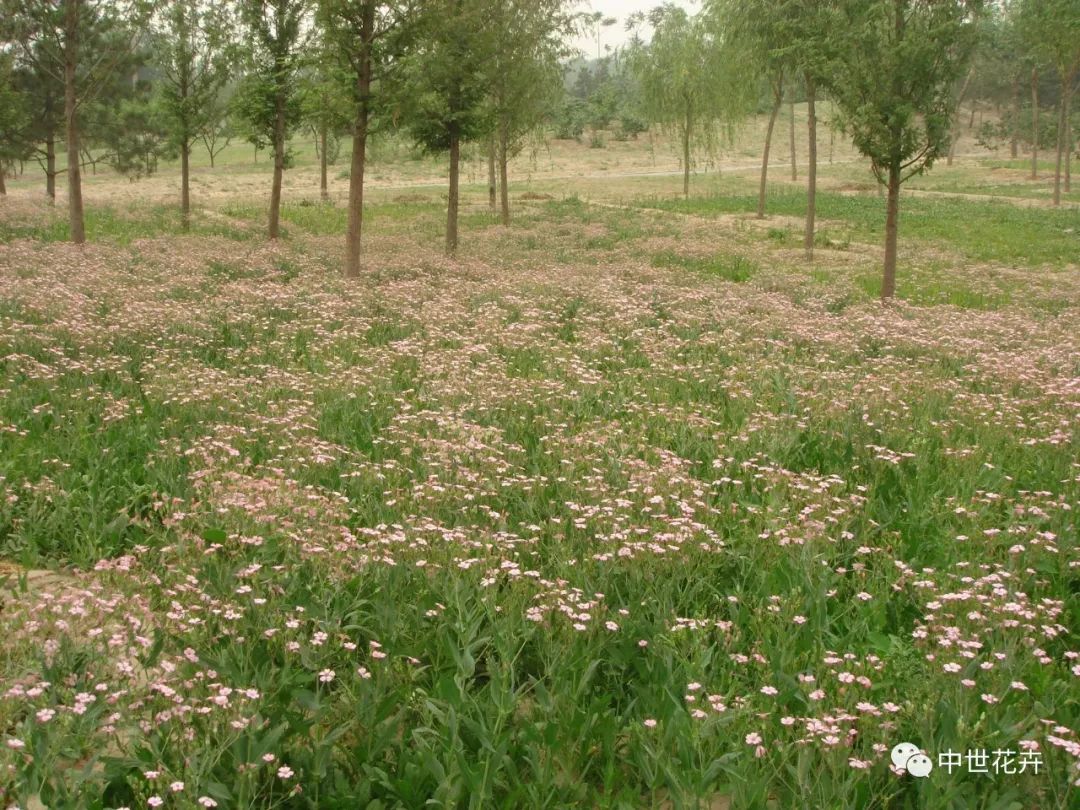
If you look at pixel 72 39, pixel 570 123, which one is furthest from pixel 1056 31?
pixel 570 123

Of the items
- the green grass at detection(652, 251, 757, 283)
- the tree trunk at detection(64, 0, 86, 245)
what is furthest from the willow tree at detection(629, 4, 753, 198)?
the tree trunk at detection(64, 0, 86, 245)

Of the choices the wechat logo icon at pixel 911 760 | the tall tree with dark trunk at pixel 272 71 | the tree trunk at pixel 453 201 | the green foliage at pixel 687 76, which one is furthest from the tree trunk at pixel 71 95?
the green foliage at pixel 687 76

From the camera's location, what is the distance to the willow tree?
134 ft

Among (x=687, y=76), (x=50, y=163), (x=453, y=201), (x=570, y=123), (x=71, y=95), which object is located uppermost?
(x=570, y=123)

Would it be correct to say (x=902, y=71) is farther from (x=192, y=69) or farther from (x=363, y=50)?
(x=192, y=69)

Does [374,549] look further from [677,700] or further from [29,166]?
A: [29,166]

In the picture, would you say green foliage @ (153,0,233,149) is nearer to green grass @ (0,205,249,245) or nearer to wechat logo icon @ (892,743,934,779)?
green grass @ (0,205,249,245)

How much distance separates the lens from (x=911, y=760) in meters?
3.66

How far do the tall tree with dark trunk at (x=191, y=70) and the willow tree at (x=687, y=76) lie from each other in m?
20.9

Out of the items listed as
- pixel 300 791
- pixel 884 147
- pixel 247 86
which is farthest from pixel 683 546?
pixel 247 86

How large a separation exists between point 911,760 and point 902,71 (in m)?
15.2

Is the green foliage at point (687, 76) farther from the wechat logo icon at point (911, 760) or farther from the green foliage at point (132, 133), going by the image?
the wechat logo icon at point (911, 760)

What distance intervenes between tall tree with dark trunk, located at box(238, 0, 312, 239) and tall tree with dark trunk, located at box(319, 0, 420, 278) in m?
5.71

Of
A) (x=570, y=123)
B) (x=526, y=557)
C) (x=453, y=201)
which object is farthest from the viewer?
(x=570, y=123)
